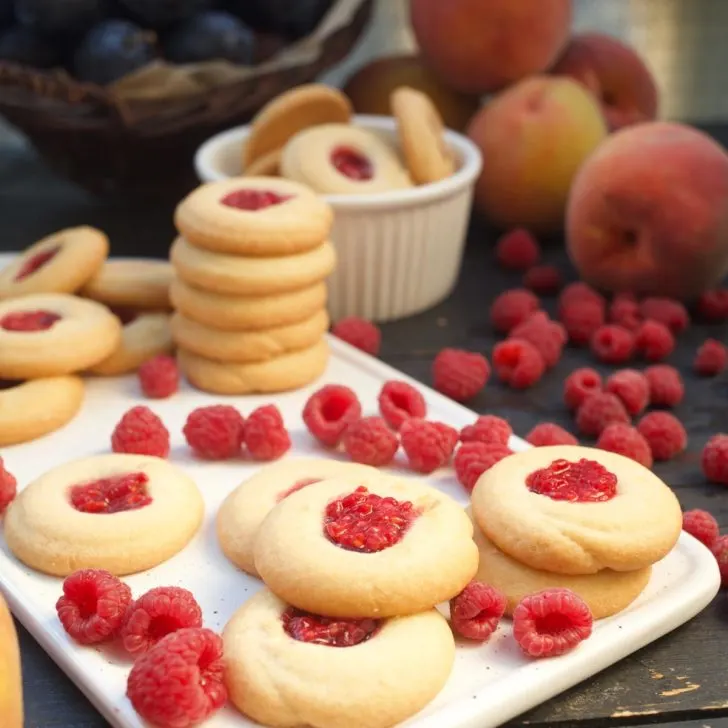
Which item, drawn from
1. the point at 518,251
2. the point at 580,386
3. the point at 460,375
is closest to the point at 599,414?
the point at 580,386

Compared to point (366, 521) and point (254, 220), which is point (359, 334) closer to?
point (254, 220)

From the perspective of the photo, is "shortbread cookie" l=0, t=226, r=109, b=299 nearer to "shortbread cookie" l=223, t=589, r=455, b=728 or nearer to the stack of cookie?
the stack of cookie

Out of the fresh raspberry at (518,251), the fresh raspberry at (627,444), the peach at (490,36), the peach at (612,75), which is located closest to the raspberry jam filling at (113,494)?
the fresh raspberry at (627,444)

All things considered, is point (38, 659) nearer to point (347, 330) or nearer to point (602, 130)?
point (347, 330)

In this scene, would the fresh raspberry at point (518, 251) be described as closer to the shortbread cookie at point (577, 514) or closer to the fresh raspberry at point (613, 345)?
the fresh raspberry at point (613, 345)

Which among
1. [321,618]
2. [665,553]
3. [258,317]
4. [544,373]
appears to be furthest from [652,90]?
[321,618]
